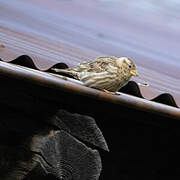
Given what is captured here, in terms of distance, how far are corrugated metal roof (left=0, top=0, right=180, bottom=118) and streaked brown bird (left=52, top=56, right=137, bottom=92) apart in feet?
0.21

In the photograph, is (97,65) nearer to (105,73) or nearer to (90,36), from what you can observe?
(105,73)

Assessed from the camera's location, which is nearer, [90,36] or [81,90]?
[81,90]

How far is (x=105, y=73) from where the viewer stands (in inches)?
90.0

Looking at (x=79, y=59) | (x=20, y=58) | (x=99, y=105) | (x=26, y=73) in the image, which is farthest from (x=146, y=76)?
(x=26, y=73)

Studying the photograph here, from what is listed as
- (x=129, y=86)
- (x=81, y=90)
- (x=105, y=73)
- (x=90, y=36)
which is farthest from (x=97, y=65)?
(x=90, y=36)

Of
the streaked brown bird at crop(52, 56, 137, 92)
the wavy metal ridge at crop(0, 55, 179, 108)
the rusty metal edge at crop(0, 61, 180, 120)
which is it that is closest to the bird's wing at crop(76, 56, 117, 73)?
the streaked brown bird at crop(52, 56, 137, 92)

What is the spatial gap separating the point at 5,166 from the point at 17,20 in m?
1.38

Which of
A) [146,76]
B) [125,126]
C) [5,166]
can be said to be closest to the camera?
[5,166]

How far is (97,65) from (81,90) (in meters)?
0.50

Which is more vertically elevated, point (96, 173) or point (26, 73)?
point (26, 73)

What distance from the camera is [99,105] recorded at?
2.04 metres

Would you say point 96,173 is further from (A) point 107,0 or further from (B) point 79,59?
(A) point 107,0

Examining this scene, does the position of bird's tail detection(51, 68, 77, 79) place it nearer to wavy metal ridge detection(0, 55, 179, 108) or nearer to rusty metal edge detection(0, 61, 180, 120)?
wavy metal ridge detection(0, 55, 179, 108)

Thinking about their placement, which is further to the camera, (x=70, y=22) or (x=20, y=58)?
(x=70, y=22)
